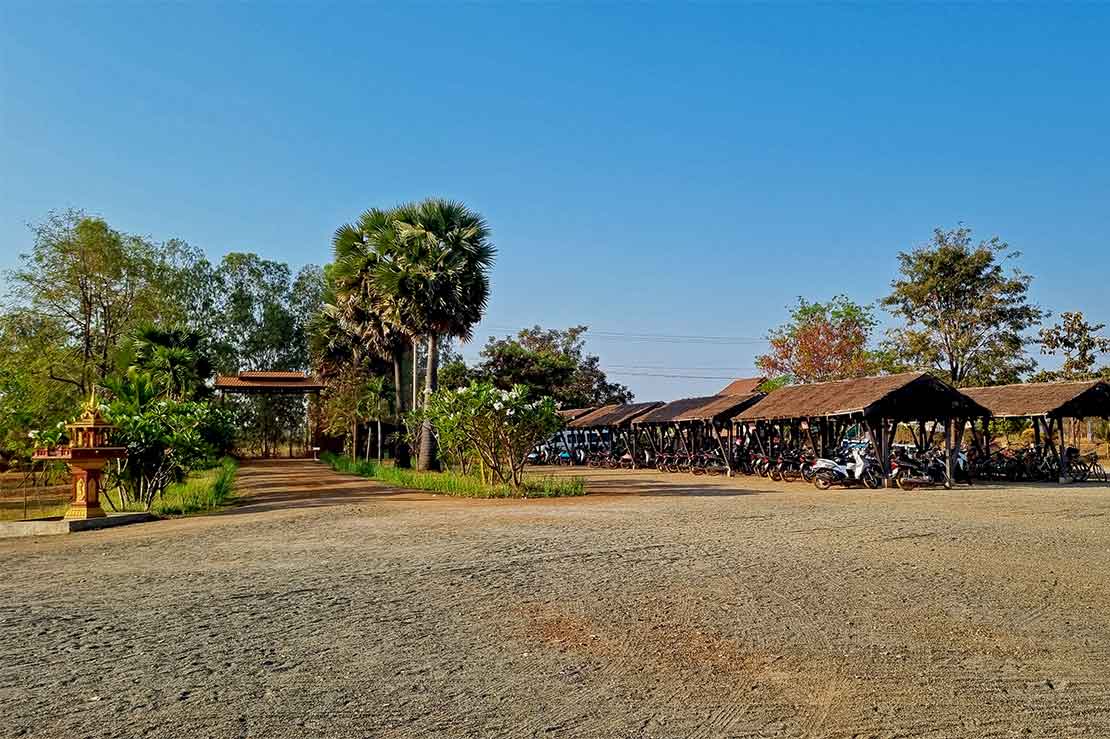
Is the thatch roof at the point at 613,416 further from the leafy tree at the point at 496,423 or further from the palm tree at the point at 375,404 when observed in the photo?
the leafy tree at the point at 496,423

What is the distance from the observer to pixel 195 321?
49000 millimetres

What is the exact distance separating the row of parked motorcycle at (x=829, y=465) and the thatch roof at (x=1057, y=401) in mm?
1964

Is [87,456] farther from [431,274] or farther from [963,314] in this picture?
[963,314]

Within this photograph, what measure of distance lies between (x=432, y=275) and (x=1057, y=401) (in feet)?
55.4

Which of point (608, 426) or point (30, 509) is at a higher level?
point (608, 426)

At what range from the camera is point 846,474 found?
21891 mm

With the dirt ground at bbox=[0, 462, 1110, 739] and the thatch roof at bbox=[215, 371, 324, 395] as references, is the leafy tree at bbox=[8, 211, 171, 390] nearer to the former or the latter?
the thatch roof at bbox=[215, 371, 324, 395]

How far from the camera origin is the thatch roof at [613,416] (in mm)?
37312

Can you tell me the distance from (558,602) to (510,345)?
147 feet

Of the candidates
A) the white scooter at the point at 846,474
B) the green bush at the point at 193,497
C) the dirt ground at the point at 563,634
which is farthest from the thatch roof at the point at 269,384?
the dirt ground at the point at 563,634

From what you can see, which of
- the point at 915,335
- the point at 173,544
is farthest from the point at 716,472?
the point at 173,544

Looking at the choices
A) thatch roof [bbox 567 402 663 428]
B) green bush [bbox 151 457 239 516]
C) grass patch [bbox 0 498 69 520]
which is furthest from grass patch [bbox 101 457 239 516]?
thatch roof [bbox 567 402 663 428]

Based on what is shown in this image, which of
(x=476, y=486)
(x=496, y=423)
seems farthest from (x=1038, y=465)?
(x=476, y=486)

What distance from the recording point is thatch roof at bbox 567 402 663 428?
3731cm
